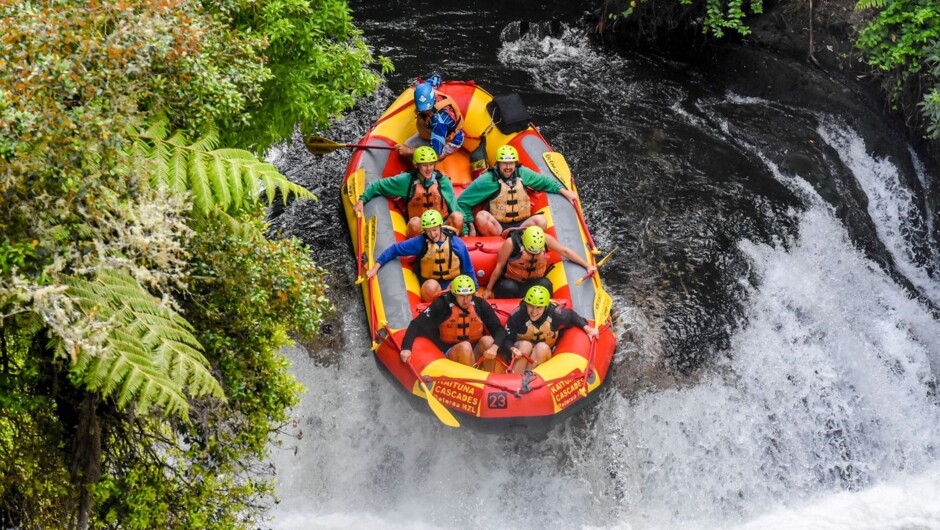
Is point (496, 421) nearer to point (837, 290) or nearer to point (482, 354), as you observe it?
point (482, 354)

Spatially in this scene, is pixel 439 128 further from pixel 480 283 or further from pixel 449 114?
pixel 480 283

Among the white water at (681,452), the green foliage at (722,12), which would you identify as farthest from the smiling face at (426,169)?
the green foliage at (722,12)

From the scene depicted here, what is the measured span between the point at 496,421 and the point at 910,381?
5288 millimetres

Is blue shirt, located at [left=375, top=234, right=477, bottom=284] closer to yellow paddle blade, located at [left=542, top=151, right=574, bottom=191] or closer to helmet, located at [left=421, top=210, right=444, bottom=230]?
helmet, located at [left=421, top=210, right=444, bottom=230]

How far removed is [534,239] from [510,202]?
1123 mm

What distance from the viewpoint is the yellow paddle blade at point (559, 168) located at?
1123 cm

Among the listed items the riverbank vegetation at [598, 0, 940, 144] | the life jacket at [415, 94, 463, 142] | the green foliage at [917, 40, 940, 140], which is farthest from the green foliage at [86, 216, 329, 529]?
the riverbank vegetation at [598, 0, 940, 144]

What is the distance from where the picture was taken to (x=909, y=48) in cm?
1213

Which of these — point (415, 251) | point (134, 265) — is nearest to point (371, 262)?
point (415, 251)

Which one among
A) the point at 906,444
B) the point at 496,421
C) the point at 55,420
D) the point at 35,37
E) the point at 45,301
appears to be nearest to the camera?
the point at 45,301

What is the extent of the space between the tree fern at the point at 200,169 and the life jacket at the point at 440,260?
3.52 meters

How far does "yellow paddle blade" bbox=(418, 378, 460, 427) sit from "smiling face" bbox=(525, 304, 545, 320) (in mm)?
1244

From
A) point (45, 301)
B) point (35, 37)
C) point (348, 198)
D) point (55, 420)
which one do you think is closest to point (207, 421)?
point (55, 420)

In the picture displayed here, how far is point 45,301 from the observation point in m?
4.68
